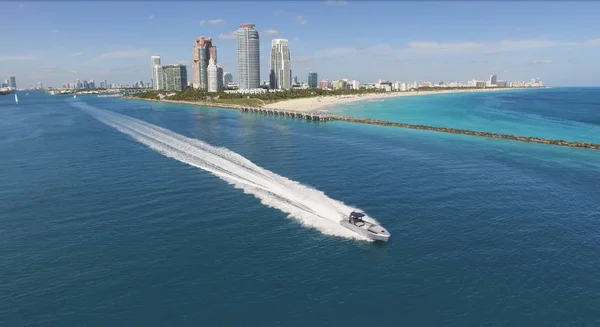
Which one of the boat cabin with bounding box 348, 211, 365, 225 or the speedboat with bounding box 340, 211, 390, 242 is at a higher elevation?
the boat cabin with bounding box 348, 211, 365, 225

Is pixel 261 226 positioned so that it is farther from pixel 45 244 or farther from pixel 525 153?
pixel 525 153

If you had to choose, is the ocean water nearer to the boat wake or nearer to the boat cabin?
the boat wake

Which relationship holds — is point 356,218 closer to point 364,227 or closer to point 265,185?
point 364,227

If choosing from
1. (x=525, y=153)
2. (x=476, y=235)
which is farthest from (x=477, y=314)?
(x=525, y=153)

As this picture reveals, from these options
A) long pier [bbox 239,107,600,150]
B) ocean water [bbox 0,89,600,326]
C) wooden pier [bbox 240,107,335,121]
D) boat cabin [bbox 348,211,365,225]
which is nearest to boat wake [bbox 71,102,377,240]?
ocean water [bbox 0,89,600,326]

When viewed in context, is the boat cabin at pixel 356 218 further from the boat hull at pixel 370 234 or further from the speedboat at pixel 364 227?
the boat hull at pixel 370 234

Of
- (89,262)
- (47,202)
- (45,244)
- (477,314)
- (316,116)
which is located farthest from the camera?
(316,116)
